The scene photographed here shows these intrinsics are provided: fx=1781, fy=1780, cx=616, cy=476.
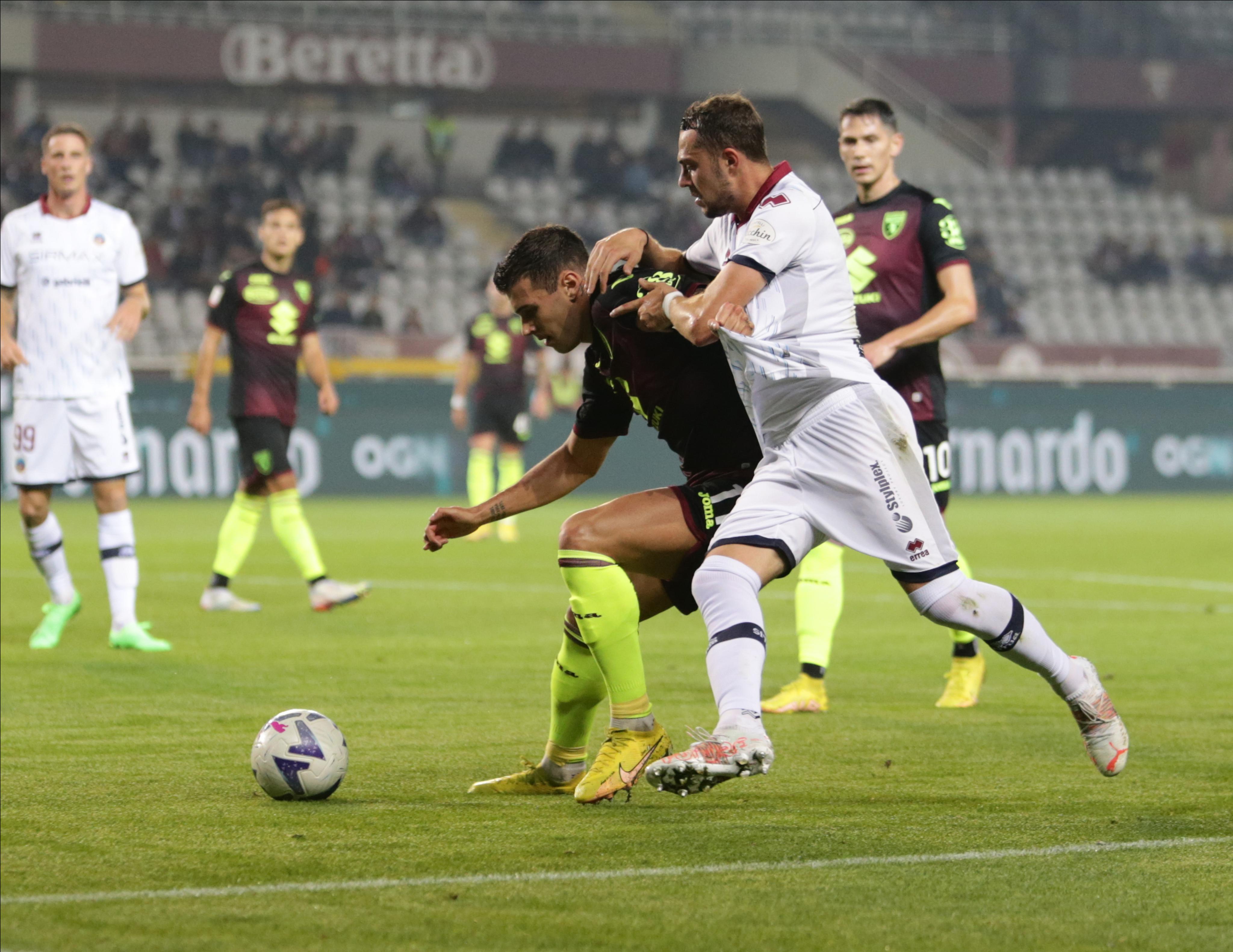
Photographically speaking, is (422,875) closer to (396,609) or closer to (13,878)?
(13,878)

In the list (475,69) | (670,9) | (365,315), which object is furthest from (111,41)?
(670,9)

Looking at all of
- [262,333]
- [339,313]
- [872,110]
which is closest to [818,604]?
[872,110]

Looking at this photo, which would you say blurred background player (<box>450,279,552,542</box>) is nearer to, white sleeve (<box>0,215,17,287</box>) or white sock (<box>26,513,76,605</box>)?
white sock (<box>26,513,76,605</box>)

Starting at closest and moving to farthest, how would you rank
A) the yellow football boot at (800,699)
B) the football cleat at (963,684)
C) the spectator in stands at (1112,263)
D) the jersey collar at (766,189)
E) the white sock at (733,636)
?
the white sock at (733,636)
the jersey collar at (766,189)
the yellow football boot at (800,699)
the football cleat at (963,684)
the spectator in stands at (1112,263)

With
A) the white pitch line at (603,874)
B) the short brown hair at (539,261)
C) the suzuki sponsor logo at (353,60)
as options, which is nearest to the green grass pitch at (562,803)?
the white pitch line at (603,874)

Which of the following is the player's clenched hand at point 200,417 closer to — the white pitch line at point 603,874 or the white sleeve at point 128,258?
the white sleeve at point 128,258

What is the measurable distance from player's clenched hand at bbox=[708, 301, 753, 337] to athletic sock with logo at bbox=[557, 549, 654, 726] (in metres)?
0.84

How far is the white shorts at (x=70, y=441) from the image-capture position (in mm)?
8477

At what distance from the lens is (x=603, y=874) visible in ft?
13.3

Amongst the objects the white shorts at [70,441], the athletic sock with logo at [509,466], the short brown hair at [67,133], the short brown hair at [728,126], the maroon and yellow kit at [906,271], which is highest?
the short brown hair at [67,133]

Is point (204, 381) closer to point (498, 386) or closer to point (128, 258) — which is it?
point (128, 258)

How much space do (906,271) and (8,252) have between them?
432 centimetres

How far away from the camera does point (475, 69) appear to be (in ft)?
107

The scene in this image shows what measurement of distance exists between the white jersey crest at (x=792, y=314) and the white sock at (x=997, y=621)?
587 millimetres
